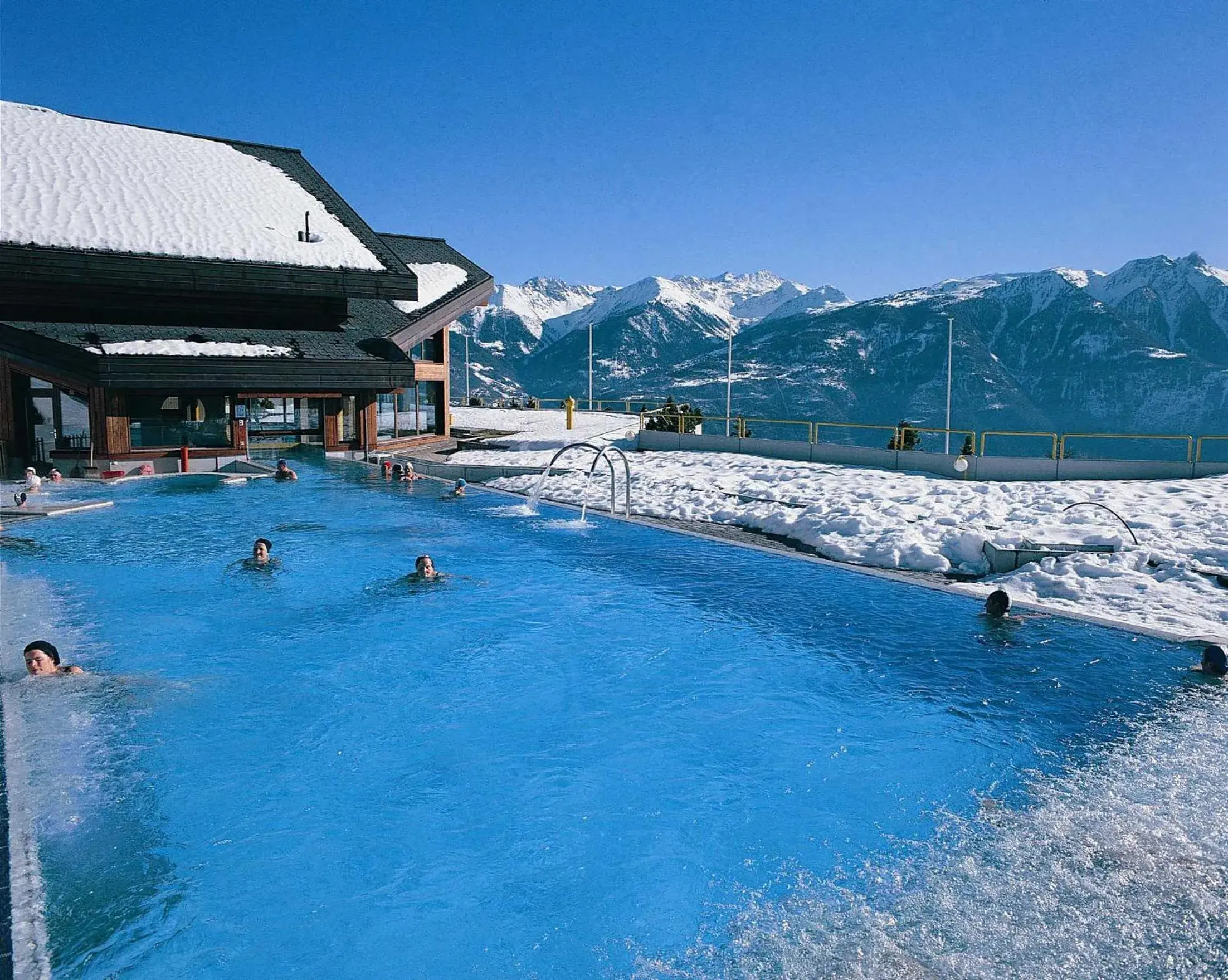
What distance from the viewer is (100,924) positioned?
199 inches

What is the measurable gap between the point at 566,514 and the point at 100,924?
574 inches

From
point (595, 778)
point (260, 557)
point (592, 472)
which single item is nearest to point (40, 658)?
point (260, 557)

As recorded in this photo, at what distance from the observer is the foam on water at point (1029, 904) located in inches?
186

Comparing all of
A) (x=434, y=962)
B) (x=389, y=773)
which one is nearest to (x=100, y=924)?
(x=434, y=962)

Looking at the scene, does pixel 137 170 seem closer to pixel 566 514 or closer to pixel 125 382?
pixel 125 382

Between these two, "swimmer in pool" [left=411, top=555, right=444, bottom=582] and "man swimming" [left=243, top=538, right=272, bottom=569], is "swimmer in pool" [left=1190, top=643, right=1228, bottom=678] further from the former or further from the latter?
"man swimming" [left=243, top=538, right=272, bottom=569]

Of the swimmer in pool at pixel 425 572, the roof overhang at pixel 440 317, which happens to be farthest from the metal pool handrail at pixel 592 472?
the roof overhang at pixel 440 317

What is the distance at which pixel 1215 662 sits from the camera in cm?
877

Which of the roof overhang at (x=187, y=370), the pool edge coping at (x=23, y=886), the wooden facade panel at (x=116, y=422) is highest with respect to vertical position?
the roof overhang at (x=187, y=370)

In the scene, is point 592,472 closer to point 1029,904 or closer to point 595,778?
point 595,778

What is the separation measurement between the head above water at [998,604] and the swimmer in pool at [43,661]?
10934 mm

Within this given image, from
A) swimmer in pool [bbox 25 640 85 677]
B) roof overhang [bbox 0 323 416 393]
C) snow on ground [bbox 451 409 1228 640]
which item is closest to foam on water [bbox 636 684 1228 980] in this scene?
snow on ground [bbox 451 409 1228 640]

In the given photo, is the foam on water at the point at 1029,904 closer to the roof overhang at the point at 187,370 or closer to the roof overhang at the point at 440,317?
the roof overhang at the point at 187,370

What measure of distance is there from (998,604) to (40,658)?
1125 centimetres
